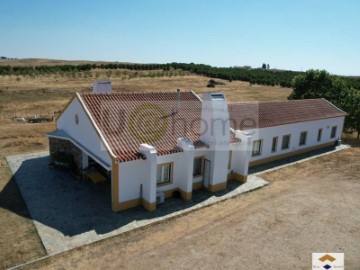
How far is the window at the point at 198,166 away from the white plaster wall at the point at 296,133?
5314 millimetres

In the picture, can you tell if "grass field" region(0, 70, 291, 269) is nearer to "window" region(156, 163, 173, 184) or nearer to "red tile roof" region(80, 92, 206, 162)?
"red tile roof" region(80, 92, 206, 162)

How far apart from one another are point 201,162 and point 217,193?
6.77ft

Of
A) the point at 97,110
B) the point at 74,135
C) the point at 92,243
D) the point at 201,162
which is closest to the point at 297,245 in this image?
the point at 201,162

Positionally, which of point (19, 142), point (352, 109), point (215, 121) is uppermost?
Result: point (215, 121)

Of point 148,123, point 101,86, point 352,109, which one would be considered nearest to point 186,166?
point 148,123

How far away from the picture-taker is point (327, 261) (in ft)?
41.6

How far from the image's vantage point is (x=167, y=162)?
1636 centimetres

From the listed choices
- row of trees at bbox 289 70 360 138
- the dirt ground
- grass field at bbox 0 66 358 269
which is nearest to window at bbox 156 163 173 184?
the dirt ground

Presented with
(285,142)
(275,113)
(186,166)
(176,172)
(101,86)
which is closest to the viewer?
(186,166)

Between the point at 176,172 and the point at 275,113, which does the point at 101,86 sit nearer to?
the point at 176,172

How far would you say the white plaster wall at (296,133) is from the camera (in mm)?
23023

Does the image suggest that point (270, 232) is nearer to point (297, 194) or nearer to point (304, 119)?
point (297, 194)

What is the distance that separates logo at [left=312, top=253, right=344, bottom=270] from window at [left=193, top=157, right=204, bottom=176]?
297 inches

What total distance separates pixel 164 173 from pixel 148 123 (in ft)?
10.2
